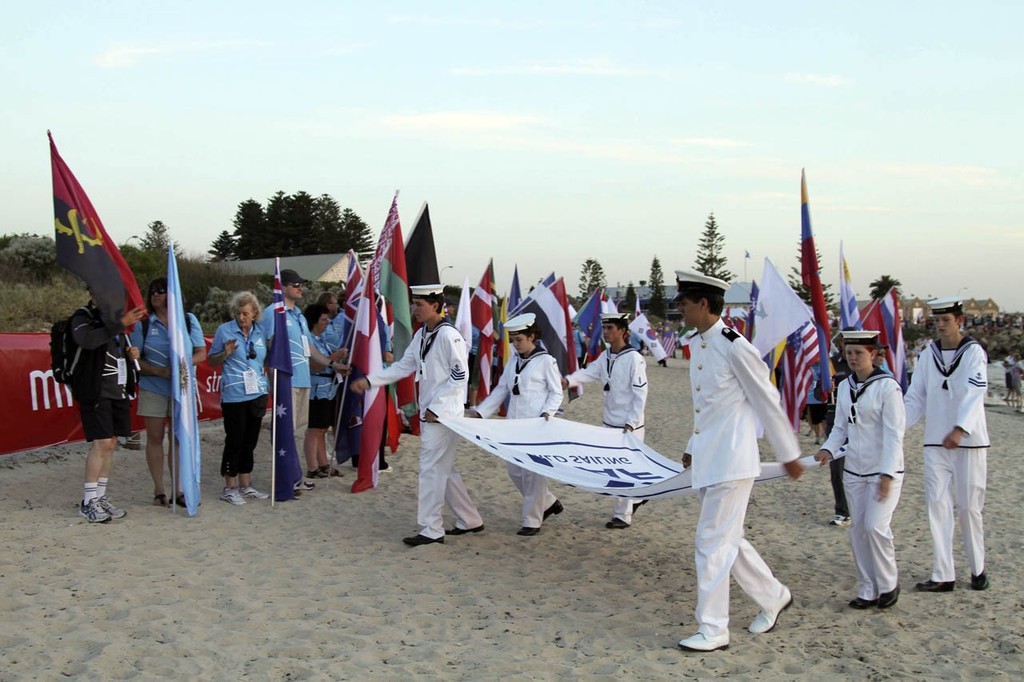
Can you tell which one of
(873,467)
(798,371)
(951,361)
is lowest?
(798,371)

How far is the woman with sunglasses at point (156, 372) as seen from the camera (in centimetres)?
851

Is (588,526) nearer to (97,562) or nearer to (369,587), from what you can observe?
(369,587)

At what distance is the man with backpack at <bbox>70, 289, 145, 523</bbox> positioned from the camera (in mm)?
7711

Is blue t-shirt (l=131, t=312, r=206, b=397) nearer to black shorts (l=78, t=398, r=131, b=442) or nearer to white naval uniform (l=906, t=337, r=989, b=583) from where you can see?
black shorts (l=78, t=398, r=131, b=442)

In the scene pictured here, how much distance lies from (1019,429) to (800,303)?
18256 millimetres

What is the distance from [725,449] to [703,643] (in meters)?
1.18

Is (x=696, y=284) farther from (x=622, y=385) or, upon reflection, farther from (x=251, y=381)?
(x=251, y=381)

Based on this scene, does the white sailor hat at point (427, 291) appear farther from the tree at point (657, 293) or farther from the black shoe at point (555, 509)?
the tree at point (657, 293)

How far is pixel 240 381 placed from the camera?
8867 mm

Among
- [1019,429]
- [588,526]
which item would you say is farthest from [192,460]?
[1019,429]

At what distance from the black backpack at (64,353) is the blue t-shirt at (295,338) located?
2045 mm

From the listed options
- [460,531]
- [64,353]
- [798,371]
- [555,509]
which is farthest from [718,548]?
[798,371]

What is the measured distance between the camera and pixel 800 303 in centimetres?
762

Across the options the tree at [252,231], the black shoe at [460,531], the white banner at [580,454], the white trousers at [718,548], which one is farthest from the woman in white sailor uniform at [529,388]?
the tree at [252,231]
